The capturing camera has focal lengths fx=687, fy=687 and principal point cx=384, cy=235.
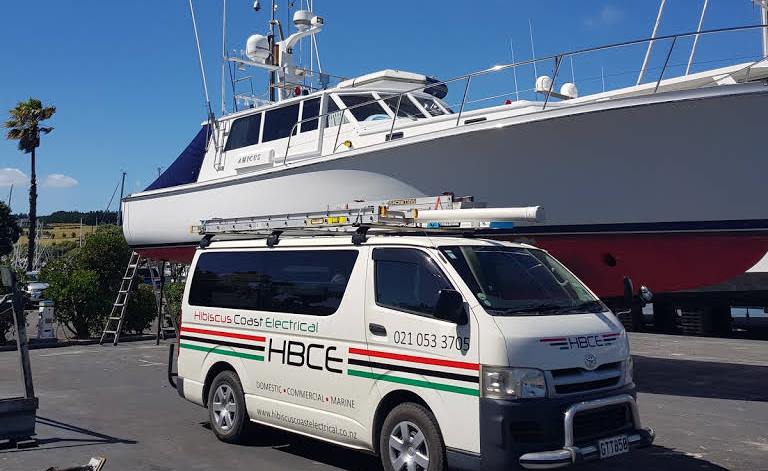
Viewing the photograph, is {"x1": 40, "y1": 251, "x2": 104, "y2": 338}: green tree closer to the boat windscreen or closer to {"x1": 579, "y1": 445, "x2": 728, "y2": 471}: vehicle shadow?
the boat windscreen

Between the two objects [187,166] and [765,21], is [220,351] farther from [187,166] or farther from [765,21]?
[765,21]

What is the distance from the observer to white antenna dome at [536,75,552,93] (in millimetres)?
10555

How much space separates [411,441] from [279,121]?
33.0 ft

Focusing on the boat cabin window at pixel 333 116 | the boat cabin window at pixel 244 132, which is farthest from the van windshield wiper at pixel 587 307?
the boat cabin window at pixel 244 132

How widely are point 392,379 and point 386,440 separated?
1.57 ft

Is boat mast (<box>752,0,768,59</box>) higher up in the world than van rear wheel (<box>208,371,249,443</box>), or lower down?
higher up

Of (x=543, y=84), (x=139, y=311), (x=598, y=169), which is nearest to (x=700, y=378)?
(x=598, y=169)

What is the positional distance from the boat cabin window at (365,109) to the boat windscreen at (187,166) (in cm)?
447

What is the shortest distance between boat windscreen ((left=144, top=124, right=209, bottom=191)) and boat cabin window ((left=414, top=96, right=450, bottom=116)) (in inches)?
225

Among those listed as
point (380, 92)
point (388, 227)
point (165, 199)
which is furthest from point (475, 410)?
point (165, 199)

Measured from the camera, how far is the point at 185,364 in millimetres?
7863

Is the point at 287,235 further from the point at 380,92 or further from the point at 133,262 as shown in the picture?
the point at 133,262

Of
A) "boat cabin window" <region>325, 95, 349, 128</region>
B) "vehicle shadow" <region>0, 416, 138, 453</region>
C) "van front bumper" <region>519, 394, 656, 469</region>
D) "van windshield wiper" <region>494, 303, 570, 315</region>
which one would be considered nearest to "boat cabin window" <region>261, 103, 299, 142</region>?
"boat cabin window" <region>325, 95, 349, 128</region>

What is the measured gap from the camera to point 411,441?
17.3 feet
